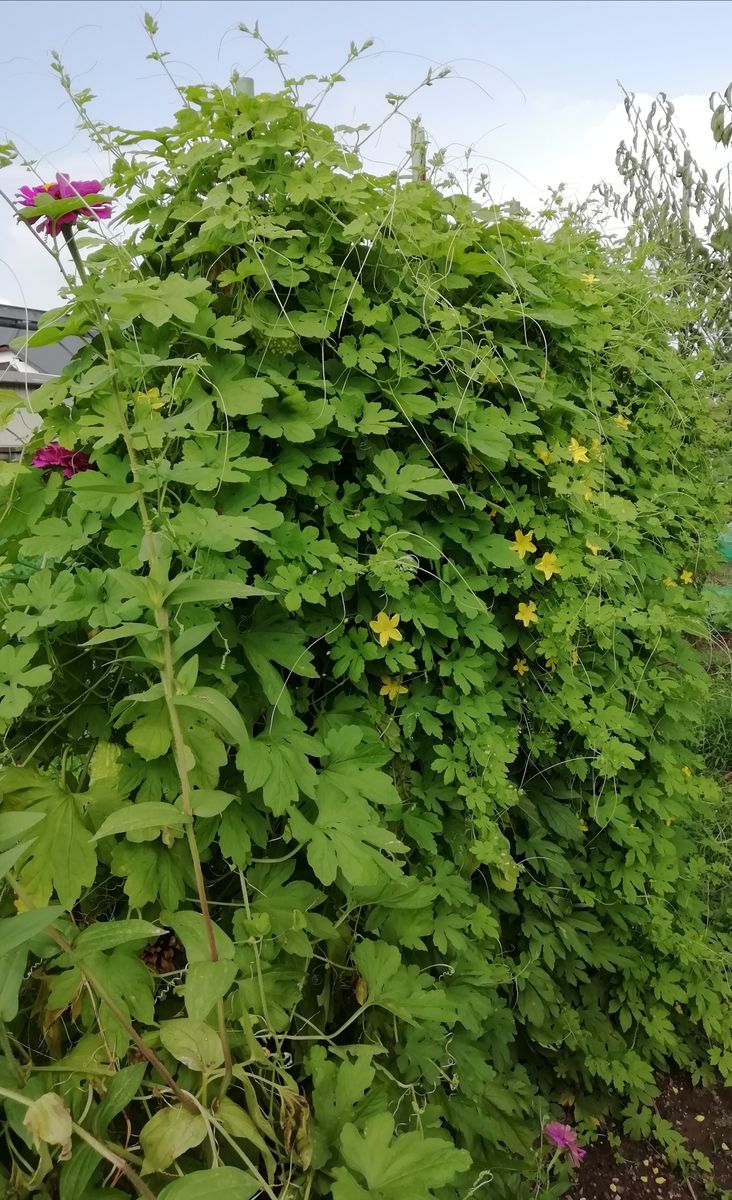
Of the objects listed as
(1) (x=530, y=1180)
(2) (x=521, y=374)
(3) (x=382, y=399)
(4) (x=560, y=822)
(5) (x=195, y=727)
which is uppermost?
(2) (x=521, y=374)

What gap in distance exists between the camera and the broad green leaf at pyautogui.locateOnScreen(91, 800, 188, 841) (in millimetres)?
830

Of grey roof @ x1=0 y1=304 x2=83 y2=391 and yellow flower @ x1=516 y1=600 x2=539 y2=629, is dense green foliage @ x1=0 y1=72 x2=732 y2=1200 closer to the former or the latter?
yellow flower @ x1=516 y1=600 x2=539 y2=629

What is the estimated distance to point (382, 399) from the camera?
4.87 ft

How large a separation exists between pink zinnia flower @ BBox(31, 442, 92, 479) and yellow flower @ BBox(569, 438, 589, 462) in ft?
3.57

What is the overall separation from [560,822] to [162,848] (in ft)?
3.74

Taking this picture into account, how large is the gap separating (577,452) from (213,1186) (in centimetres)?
155

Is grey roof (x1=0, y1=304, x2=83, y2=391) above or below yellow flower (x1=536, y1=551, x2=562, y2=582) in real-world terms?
above

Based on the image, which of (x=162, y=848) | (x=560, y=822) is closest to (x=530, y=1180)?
(x=560, y=822)

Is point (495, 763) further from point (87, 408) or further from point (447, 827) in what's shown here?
point (87, 408)

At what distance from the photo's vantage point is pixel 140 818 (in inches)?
33.6

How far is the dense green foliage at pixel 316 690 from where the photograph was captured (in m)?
0.96

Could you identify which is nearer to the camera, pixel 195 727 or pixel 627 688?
pixel 195 727

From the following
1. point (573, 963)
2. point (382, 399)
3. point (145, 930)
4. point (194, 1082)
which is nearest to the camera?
point (145, 930)

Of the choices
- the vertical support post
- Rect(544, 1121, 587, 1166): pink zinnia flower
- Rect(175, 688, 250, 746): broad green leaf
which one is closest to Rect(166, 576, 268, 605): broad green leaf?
→ Rect(175, 688, 250, 746): broad green leaf
